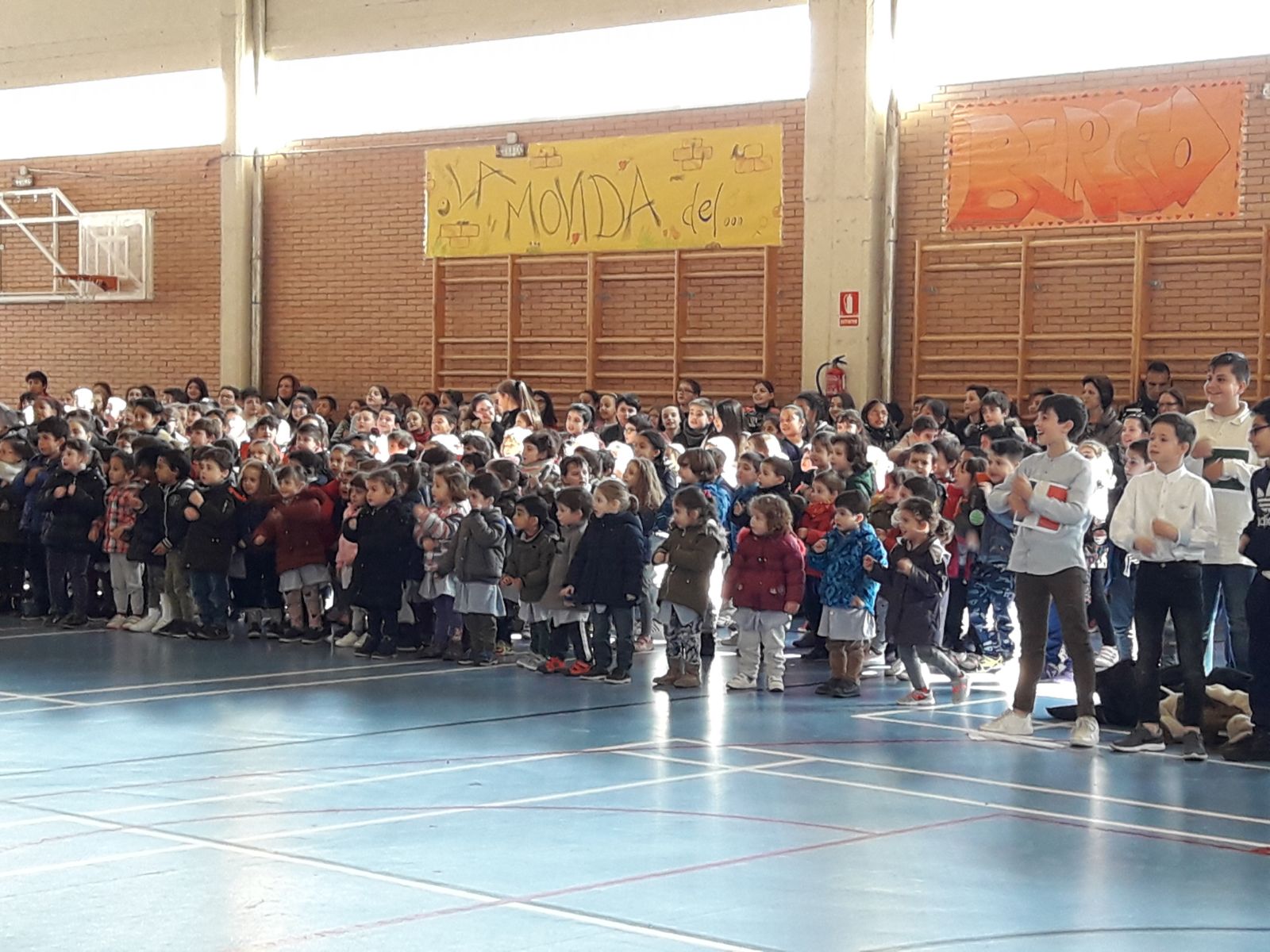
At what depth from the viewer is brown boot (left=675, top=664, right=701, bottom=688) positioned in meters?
11.2

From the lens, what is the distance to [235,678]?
1154 cm

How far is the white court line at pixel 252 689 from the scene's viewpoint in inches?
409

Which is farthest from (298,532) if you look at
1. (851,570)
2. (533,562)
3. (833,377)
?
(833,377)

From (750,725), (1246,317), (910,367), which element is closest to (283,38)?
(910,367)

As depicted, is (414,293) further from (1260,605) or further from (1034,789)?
(1034,789)

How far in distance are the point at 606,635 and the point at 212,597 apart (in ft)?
11.7

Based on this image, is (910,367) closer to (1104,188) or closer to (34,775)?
(1104,188)

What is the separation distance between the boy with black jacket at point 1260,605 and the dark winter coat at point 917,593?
81.5 inches

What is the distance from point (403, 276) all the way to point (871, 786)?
50.5ft

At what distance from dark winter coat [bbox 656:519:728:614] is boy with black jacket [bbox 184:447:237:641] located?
3859 millimetres

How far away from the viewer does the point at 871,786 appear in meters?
8.16

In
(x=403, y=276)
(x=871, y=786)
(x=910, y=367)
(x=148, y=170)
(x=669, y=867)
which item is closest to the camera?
(x=669, y=867)

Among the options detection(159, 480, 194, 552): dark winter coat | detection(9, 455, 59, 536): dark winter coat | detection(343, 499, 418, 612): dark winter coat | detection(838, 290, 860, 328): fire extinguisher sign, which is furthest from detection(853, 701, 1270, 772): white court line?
detection(838, 290, 860, 328): fire extinguisher sign

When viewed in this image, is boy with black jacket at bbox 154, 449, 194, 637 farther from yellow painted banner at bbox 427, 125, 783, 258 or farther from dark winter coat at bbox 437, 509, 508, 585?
yellow painted banner at bbox 427, 125, 783, 258
